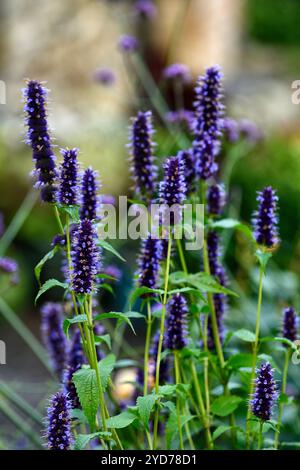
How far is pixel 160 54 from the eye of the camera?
27.3ft

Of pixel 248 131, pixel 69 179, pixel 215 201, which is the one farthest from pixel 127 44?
pixel 69 179

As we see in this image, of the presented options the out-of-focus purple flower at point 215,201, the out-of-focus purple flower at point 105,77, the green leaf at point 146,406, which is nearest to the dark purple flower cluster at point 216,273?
the out-of-focus purple flower at point 215,201

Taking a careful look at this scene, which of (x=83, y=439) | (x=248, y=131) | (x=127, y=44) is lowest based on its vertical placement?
(x=83, y=439)

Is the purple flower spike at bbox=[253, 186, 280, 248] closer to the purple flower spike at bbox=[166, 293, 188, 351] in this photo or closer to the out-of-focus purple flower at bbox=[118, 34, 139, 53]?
the purple flower spike at bbox=[166, 293, 188, 351]

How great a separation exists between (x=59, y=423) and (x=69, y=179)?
543mm

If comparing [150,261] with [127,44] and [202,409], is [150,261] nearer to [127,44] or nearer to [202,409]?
[202,409]

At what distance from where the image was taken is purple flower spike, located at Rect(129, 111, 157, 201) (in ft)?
7.16

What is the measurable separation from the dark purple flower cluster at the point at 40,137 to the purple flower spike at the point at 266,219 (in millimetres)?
529

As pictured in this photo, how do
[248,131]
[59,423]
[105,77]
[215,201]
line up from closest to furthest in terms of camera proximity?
[59,423], [215,201], [248,131], [105,77]

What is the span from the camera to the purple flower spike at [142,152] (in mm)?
2184

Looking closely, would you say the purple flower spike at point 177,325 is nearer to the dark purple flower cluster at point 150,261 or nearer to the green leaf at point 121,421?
the dark purple flower cluster at point 150,261

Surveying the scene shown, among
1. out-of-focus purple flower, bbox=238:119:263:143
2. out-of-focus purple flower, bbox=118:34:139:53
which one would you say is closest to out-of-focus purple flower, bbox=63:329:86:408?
out-of-focus purple flower, bbox=238:119:263:143

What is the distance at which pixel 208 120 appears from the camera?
88.0 inches

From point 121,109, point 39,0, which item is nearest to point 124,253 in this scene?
point 121,109
